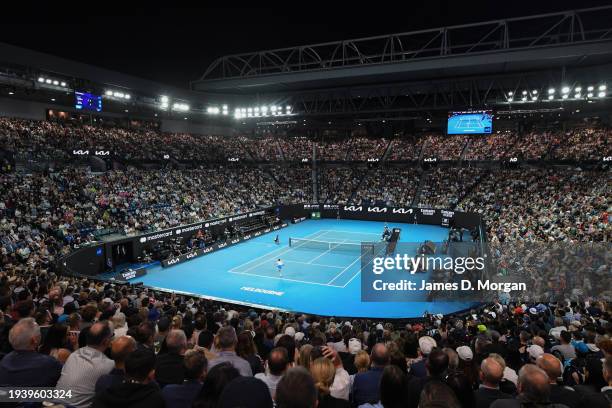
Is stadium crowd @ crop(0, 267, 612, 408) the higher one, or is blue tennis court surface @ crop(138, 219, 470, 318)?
stadium crowd @ crop(0, 267, 612, 408)

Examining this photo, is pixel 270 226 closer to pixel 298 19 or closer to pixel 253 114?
pixel 253 114

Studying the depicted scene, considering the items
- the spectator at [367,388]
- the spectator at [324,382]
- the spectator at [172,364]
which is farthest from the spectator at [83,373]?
the spectator at [367,388]

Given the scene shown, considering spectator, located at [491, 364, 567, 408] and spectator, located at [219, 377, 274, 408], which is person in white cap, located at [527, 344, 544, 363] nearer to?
spectator, located at [491, 364, 567, 408]

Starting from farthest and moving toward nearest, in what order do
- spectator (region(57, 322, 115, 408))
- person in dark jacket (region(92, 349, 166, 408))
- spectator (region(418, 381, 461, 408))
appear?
spectator (region(57, 322, 115, 408)) → person in dark jacket (region(92, 349, 166, 408)) → spectator (region(418, 381, 461, 408))

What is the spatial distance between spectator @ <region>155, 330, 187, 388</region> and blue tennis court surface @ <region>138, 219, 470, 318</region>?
470 inches

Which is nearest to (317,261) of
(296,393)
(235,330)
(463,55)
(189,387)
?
(463,55)

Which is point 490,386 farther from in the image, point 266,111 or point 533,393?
point 266,111

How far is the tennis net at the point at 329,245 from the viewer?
30.3 m


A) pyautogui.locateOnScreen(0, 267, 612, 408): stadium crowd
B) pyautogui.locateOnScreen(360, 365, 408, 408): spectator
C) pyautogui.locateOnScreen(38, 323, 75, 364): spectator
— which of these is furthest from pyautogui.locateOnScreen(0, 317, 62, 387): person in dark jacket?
pyautogui.locateOnScreen(360, 365, 408, 408): spectator

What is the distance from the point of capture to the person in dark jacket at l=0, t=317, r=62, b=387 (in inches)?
153

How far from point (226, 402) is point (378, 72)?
2864cm

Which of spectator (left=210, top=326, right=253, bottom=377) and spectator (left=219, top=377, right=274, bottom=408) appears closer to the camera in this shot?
spectator (left=219, top=377, right=274, bottom=408)

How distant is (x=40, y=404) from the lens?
383cm

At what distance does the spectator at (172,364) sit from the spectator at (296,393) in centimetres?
224
